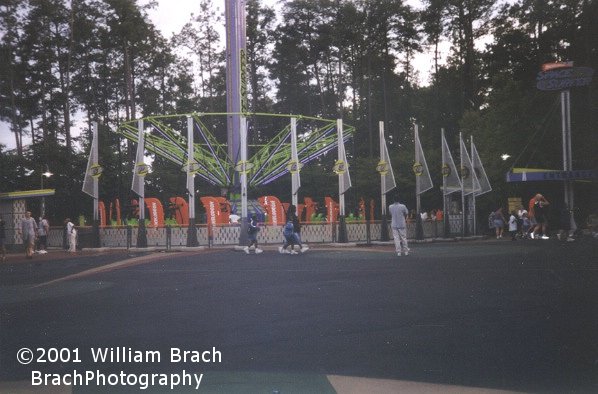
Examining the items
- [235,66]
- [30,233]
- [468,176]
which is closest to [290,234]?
[30,233]

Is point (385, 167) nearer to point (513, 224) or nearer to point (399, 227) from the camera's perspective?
point (513, 224)

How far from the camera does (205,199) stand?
23.4m

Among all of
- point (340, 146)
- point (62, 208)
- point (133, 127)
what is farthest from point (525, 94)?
point (340, 146)

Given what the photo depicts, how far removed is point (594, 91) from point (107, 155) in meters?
12.9

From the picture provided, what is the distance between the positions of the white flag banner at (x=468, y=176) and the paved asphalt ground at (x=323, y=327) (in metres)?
12.5

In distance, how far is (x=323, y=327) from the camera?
519cm

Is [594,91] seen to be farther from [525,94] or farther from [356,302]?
[356,302]

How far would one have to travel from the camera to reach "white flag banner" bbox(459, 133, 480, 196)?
2054 cm

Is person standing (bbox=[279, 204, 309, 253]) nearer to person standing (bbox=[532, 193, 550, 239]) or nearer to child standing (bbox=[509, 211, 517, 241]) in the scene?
person standing (bbox=[532, 193, 550, 239])

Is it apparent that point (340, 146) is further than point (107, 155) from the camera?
Yes

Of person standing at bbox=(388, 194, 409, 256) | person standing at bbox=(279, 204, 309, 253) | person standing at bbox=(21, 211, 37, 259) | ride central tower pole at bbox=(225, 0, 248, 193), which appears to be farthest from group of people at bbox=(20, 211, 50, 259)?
ride central tower pole at bbox=(225, 0, 248, 193)

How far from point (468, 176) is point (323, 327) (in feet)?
56.2

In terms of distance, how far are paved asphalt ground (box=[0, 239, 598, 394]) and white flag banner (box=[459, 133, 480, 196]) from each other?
12503mm

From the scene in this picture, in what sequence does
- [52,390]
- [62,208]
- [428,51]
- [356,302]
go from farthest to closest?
[62,208], [356,302], [428,51], [52,390]
